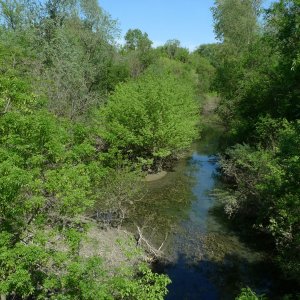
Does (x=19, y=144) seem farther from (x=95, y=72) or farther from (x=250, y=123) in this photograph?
(x=95, y=72)

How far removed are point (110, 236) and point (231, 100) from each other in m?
32.2

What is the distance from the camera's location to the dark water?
20.7m

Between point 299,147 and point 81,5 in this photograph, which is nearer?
point 299,147

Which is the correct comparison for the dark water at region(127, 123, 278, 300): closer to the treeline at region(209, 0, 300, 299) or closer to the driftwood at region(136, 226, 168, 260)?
the driftwood at region(136, 226, 168, 260)

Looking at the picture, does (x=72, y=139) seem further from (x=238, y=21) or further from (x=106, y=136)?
(x=238, y=21)

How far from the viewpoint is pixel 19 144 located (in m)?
13.1

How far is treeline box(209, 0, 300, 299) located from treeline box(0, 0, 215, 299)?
6740 mm

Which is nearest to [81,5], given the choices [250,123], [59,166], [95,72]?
[95,72]

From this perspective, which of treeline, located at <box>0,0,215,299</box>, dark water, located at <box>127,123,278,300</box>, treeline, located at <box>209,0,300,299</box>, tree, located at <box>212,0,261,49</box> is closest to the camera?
treeline, located at <box>0,0,215,299</box>

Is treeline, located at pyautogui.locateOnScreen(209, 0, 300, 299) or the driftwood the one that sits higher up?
treeline, located at pyautogui.locateOnScreen(209, 0, 300, 299)

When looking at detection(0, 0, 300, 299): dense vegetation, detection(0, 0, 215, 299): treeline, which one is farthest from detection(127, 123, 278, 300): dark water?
detection(0, 0, 215, 299): treeline

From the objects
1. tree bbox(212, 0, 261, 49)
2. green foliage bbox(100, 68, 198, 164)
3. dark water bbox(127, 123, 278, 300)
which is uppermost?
tree bbox(212, 0, 261, 49)

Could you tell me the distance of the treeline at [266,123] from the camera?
16453 mm

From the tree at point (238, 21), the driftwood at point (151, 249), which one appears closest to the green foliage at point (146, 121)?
the driftwood at point (151, 249)
